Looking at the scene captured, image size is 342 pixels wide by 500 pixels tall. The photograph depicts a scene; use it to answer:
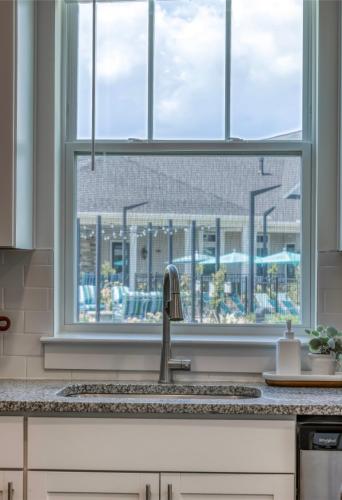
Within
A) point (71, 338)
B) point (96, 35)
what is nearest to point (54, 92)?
point (96, 35)

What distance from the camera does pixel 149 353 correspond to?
2330 millimetres

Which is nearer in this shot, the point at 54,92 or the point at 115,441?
the point at 115,441

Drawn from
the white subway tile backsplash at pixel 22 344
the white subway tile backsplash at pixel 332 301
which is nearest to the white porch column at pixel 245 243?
the white subway tile backsplash at pixel 332 301

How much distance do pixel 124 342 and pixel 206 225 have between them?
0.60 m

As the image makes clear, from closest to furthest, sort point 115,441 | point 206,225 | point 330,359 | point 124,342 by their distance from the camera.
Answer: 1. point 115,441
2. point 330,359
3. point 124,342
4. point 206,225

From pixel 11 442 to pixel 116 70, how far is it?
157 cm

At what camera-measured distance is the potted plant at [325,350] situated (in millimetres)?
2154

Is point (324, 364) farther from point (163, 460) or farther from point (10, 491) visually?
point (10, 491)

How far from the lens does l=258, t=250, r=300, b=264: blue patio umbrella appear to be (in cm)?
244

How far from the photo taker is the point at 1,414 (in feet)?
6.02

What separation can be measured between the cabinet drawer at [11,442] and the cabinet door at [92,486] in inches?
3.1

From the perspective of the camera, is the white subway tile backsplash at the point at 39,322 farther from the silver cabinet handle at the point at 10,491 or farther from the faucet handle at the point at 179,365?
the silver cabinet handle at the point at 10,491

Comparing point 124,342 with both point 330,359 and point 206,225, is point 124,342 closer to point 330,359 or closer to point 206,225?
point 206,225

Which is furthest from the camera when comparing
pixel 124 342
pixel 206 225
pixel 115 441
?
pixel 206 225
